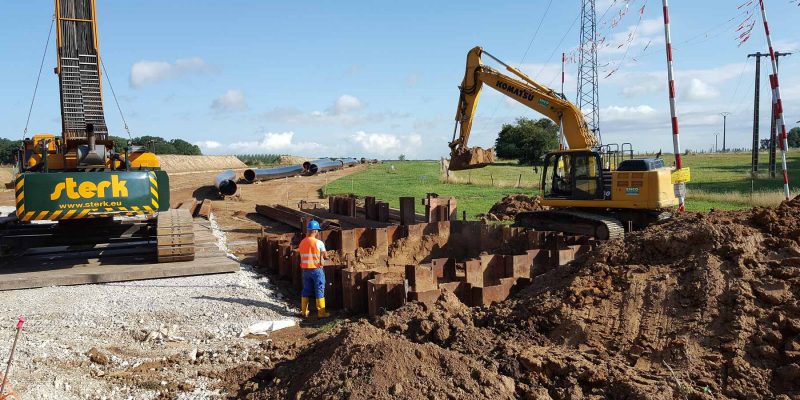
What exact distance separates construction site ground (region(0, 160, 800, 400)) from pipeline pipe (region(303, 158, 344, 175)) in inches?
1342

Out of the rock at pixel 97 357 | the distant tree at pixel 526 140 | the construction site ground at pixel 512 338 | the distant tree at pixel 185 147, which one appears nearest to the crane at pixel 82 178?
the construction site ground at pixel 512 338

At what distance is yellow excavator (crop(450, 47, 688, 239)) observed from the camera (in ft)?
38.1

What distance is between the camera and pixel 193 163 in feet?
210

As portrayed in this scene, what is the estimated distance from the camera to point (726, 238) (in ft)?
21.3

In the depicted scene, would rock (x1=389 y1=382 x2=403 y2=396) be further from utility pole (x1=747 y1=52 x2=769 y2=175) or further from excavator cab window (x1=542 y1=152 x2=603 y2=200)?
utility pole (x1=747 y1=52 x2=769 y2=175)

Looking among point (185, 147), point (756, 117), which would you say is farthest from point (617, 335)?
point (185, 147)

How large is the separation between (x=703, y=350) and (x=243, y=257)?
899 cm

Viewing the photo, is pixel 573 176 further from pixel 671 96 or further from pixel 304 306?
pixel 304 306

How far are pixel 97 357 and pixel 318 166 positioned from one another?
41.8 meters

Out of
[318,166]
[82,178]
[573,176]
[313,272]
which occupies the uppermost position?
[318,166]

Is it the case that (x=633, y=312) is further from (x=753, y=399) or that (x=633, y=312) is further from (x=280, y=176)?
(x=280, y=176)

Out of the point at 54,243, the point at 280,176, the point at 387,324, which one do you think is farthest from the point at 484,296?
the point at 280,176

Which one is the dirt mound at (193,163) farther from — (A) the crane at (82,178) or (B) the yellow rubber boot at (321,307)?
(B) the yellow rubber boot at (321,307)

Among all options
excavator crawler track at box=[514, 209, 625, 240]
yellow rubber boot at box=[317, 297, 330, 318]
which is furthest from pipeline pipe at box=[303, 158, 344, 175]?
yellow rubber boot at box=[317, 297, 330, 318]
